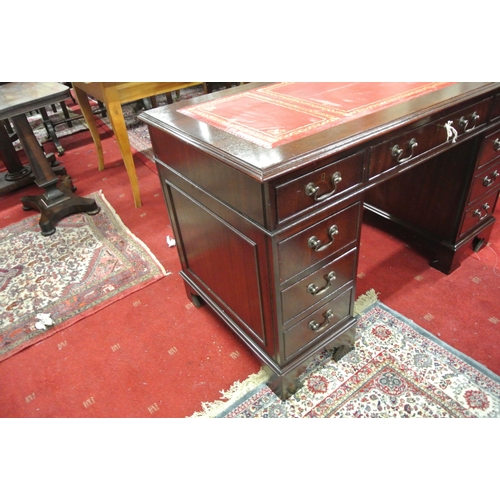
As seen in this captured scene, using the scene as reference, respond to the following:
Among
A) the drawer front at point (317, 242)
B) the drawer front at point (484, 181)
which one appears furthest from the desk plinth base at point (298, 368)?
the drawer front at point (484, 181)

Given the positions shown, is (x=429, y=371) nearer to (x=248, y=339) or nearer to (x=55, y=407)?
(x=248, y=339)

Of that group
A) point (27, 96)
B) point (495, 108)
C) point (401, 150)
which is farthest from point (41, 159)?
point (495, 108)

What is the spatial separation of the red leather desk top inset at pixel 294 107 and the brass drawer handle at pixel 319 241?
0.27 meters

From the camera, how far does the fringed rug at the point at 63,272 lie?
69.4 inches

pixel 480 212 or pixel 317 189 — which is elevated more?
pixel 317 189

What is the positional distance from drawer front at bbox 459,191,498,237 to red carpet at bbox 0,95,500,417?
0.21m

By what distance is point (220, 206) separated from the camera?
1112mm

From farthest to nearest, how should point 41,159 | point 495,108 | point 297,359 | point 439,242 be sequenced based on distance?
point 41,159 → point 439,242 → point 495,108 → point 297,359

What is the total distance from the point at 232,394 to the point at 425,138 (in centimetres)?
108

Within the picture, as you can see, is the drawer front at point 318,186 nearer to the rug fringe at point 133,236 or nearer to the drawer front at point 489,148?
the drawer front at point 489,148

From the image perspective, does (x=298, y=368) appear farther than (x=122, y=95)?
No

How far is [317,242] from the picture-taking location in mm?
1076

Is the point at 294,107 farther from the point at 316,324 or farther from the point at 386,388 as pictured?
the point at 386,388

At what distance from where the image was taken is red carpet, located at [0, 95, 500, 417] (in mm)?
1411
